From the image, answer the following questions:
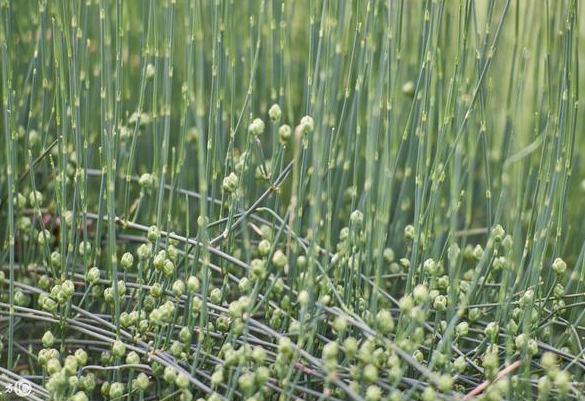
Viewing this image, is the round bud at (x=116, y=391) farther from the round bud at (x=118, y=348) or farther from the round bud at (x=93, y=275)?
the round bud at (x=93, y=275)

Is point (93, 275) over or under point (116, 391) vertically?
over

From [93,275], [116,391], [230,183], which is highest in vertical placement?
[230,183]

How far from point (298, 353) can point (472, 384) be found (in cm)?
32

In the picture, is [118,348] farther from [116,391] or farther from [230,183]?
[230,183]

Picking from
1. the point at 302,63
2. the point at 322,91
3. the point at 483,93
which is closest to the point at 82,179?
the point at 322,91

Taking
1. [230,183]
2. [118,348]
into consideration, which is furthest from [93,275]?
[230,183]

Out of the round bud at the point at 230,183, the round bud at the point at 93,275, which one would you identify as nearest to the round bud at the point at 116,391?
the round bud at the point at 93,275

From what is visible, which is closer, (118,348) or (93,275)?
(118,348)

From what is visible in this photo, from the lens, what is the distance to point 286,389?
1.17 meters

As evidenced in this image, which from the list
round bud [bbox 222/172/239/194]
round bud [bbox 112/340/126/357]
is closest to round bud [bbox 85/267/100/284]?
round bud [bbox 112/340/126/357]

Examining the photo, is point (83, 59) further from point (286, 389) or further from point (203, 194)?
point (286, 389)

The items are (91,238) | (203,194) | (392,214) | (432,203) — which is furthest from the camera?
(392,214)

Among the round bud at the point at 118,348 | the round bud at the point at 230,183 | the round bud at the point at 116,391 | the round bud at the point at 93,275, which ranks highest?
the round bud at the point at 230,183

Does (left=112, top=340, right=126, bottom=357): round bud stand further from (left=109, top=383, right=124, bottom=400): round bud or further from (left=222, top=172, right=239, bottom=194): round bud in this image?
(left=222, top=172, right=239, bottom=194): round bud
